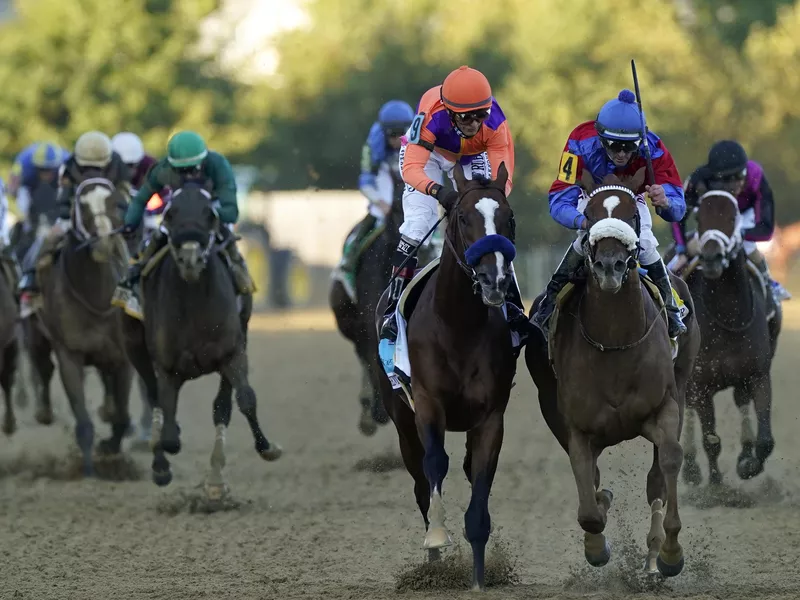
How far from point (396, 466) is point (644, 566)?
4567 millimetres

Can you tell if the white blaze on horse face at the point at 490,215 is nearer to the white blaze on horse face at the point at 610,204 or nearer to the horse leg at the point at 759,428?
the white blaze on horse face at the point at 610,204

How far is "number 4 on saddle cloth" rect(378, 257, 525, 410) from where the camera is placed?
777 centimetres

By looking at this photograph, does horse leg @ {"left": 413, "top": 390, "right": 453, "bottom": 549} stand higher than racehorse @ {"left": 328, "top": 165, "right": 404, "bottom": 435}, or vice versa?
racehorse @ {"left": 328, "top": 165, "right": 404, "bottom": 435}

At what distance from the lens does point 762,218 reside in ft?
35.2

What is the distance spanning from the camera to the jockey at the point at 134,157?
13211 mm

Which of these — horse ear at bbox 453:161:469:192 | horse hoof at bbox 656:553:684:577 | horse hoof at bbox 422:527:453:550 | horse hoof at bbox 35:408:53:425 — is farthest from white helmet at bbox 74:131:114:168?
horse hoof at bbox 656:553:684:577

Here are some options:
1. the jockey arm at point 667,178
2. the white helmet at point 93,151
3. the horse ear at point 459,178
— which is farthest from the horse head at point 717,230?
the white helmet at point 93,151

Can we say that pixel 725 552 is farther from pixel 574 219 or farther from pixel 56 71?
pixel 56 71

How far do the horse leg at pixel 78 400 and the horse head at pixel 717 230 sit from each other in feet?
16.5

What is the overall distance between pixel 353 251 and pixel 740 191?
10.9 ft

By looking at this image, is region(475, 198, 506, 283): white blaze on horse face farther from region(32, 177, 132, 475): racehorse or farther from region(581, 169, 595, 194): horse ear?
region(32, 177, 132, 475): racehorse

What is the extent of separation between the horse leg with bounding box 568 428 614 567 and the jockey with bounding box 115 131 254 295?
404 cm

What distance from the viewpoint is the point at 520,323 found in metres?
7.86

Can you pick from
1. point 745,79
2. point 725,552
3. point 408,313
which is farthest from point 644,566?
point 745,79
